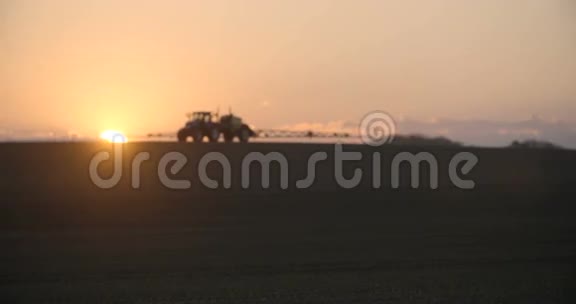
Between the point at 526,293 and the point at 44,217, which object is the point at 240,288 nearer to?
the point at 526,293

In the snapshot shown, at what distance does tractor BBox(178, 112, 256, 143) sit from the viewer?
3956 centimetres

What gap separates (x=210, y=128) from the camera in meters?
39.8

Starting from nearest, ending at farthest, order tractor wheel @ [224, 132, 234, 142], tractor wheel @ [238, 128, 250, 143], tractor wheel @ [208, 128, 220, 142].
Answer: tractor wheel @ [208, 128, 220, 142] < tractor wheel @ [224, 132, 234, 142] < tractor wheel @ [238, 128, 250, 143]

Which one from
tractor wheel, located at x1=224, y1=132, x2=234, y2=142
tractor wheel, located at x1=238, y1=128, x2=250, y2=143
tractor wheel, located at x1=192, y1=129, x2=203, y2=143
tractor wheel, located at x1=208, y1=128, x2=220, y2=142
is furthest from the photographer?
tractor wheel, located at x1=238, y1=128, x2=250, y2=143

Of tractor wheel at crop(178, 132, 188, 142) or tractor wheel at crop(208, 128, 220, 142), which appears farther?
tractor wheel at crop(208, 128, 220, 142)

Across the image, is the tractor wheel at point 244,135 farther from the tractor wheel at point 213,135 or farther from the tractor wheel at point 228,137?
the tractor wheel at point 213,135

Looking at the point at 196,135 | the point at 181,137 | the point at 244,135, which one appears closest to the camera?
the point at 196,135

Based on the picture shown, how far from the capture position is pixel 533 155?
3712 centimetres

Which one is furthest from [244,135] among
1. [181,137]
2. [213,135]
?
[181,137]

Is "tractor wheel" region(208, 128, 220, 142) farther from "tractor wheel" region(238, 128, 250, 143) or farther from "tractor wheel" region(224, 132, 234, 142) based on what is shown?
"tractor wheel" region(238, 128, 250, 143)

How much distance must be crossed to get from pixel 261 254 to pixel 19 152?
18434 mm

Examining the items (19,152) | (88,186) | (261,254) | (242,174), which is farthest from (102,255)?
(19,152)

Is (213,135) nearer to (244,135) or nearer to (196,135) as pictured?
(196,135)

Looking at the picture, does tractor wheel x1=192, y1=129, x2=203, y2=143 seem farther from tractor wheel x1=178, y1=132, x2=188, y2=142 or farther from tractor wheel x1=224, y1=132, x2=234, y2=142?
tractor wheel x1=224, y1=132, x2=234, y2=142
